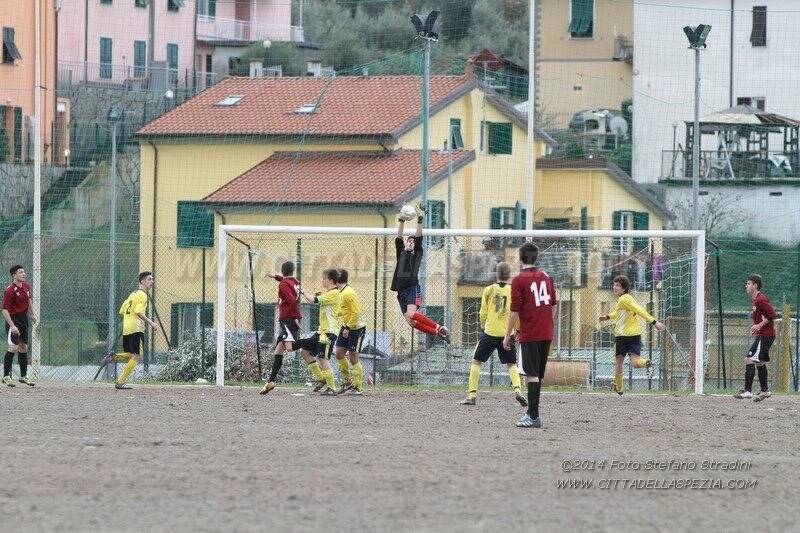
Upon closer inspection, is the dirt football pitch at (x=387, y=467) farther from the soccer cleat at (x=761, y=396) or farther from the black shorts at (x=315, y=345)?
the soccer cleat at (x=761, y=396)

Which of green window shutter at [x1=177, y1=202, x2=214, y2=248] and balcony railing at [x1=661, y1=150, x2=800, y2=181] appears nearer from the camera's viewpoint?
green window shutter at [x1=177, y1=202, x2=214, y2=248]

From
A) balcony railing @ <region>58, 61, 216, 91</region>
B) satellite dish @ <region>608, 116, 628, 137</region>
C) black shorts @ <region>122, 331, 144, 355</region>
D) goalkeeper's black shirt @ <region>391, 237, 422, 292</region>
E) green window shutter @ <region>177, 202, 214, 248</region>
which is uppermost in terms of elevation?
balcony railing @ <region>58, 61, 216, 91</region>

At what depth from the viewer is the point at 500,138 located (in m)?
37.3

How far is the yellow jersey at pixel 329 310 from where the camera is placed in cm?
1778

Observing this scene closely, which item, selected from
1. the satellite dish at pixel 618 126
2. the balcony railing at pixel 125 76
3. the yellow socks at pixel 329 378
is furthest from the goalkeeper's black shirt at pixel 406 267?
the balcony railing at pixel 125 76

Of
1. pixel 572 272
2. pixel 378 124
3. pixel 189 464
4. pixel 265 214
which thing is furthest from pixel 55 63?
pixel 189 464

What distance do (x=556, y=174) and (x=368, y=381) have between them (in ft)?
52.0

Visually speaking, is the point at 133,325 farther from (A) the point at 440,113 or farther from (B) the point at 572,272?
(A) the point at 440,113

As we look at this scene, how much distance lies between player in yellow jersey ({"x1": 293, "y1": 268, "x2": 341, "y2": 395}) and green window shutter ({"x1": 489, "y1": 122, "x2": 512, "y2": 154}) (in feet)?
61.4

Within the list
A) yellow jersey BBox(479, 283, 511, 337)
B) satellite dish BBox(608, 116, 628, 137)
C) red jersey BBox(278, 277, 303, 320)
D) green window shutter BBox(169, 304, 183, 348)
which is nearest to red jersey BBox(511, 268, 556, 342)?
yellow jersey BBox(479, 283, 511, 337)

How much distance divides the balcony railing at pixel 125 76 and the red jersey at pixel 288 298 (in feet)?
84.7

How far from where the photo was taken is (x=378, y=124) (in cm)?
3750

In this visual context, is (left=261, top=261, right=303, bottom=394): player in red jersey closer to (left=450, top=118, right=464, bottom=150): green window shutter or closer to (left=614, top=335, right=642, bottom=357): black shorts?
(left=614, top=335, right=642, bottom=357): black shorts

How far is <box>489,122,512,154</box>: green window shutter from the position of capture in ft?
121
